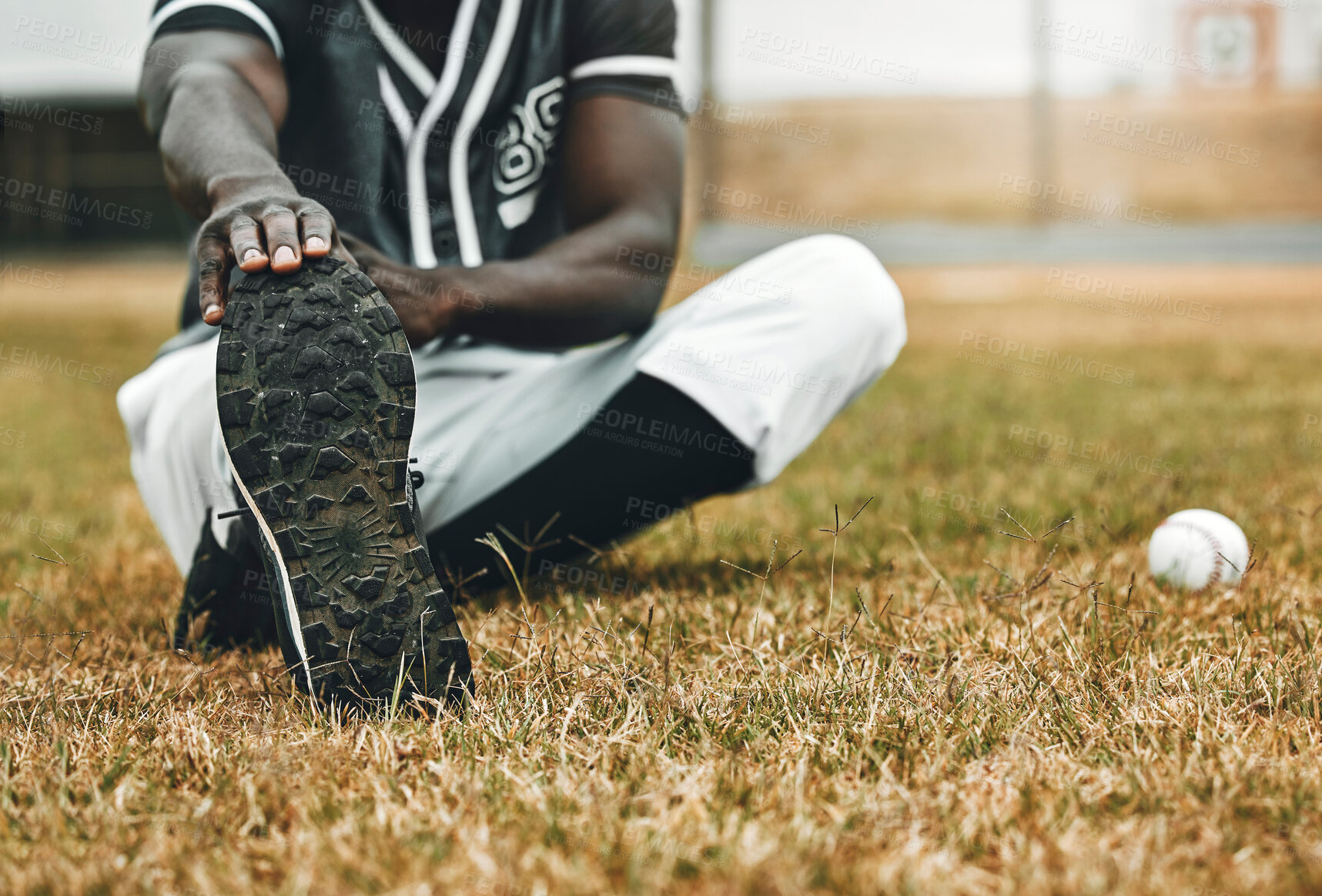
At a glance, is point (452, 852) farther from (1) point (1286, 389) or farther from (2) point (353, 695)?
(1) point (1286, 389)

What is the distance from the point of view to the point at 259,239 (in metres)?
1.76

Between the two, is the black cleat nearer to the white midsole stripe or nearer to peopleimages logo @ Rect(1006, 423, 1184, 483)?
the white midsole stripe

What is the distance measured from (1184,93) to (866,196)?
15412mm

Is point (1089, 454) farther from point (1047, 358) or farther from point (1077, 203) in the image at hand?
point (1077, 203)

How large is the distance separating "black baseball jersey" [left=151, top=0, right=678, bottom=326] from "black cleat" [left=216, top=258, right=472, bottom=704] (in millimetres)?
1002

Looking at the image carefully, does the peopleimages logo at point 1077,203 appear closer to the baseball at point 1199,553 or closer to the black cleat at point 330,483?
the baseball at point 1199,553

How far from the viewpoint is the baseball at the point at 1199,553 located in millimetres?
2473

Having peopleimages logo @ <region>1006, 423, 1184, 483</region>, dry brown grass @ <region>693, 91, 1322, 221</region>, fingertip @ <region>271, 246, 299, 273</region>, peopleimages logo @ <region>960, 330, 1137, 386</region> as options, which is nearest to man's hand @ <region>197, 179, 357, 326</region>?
fingertip @ <region>271, 246, 299, 273</region>

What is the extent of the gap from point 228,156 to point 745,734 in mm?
1295

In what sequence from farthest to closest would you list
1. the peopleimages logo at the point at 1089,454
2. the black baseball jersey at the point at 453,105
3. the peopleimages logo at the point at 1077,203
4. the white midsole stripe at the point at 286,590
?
the peopleimages logo at the point at 1077,203 → the peopleimages logo at the point at 1089,454 → the black baseball jersey at the point at 453,105 → the white midsole stripe at the point at 286,590

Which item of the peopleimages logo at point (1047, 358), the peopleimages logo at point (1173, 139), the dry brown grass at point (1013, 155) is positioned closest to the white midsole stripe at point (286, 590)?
the peopleimages logo at point (1047, 358)

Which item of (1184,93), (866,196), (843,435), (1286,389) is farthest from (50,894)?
(1184,93)

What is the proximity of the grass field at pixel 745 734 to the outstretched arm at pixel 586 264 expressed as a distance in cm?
52

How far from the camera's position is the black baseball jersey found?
264 cm
